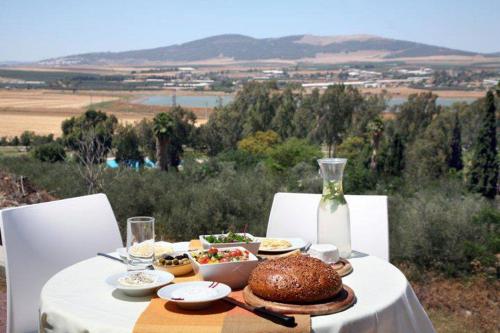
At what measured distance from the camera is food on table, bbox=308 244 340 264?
5.87ft

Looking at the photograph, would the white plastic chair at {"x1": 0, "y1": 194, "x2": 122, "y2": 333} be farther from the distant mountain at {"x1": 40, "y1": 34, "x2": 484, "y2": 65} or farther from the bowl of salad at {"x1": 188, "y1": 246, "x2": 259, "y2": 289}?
the distant mountain at {"x1": 40, "y1": 34, "x2": 484, "y2": 65}

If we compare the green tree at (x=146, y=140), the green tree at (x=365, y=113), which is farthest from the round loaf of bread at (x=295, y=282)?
the green tree at (x=365, y=113)

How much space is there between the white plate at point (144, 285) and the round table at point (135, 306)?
0.07ft

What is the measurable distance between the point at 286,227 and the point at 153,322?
1.55m

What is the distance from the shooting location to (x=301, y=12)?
293 feet

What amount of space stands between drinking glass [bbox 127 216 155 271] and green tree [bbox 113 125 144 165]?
81.2 feet

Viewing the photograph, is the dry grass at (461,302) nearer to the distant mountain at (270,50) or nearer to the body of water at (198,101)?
Answer: the body of water at (198,101)

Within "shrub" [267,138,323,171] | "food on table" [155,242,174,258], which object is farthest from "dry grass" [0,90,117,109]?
"food on table" [155,242,174,258]

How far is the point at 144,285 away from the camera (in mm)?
1618

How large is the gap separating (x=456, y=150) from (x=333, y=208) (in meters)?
37.5

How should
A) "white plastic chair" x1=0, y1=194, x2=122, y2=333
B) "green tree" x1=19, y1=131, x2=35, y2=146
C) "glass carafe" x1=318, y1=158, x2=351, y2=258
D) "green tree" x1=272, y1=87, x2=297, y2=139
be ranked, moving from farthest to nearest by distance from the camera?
"green tree" x1=272, y1=87, x2=297, y2=139
"green tree" x1=19, y1=131, x2=35, y2=146
"white plastic chair" x1=0, y1=194, x2=122, y2=333
"glass carafe" x1=318, y1=158, x2=351, y2=258

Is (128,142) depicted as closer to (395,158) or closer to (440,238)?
(395,158)

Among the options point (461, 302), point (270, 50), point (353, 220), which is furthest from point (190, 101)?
point (270, 50)

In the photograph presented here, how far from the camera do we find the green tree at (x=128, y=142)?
89.5 ft
